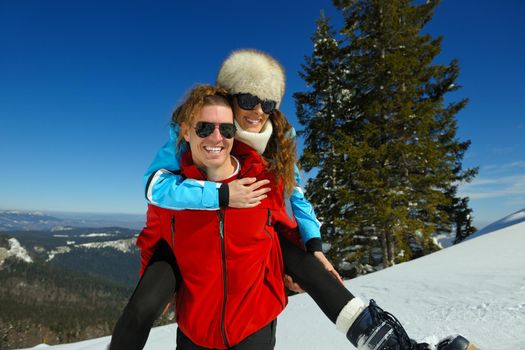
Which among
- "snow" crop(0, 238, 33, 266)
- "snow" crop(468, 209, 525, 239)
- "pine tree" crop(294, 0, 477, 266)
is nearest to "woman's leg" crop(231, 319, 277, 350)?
"pine tree" crop(294, 0, 477, 266)

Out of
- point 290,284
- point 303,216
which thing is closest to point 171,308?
point 290,284

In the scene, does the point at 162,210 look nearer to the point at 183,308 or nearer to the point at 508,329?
the point at 183,308

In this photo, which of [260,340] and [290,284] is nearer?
[260,340]

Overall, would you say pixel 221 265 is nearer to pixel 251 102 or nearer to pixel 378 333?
pixel 378 333

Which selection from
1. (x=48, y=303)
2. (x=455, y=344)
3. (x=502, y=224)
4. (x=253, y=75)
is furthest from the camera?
(x=48, y=303)

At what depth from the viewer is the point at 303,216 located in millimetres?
2076

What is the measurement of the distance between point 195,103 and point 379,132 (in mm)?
10543

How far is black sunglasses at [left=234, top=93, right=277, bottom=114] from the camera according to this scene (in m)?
2.07

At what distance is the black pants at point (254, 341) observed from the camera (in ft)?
5.79

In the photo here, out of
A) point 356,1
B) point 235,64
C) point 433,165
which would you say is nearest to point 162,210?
point 235,64

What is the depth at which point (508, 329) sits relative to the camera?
2418 millimetres

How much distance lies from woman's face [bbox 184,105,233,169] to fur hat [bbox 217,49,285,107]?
0.44m

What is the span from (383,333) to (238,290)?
2.35 ft

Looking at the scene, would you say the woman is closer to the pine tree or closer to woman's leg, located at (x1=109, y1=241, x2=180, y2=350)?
woman's leg, located at (x1=109, y1=241, x2=180, y2=350)
